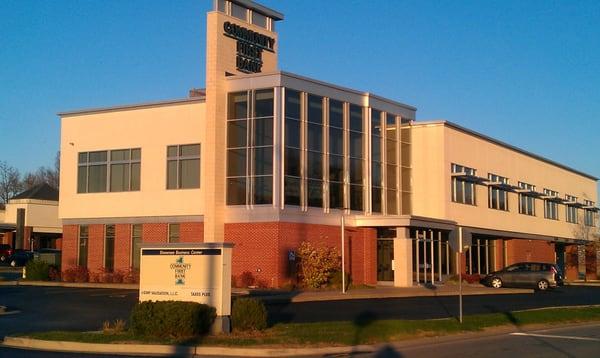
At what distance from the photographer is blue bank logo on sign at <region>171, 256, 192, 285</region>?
19431mm

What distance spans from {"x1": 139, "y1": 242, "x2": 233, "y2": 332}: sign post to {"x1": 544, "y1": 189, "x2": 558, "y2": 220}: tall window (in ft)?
157

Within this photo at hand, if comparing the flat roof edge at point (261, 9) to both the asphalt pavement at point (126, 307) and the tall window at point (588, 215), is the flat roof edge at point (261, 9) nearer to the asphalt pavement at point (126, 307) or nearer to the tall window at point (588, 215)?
the asphalt pavement at point (126, 307)

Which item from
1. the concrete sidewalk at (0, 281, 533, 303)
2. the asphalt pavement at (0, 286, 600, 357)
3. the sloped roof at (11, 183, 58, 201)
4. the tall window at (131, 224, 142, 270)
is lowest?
the asphalt pavement at (0, 286, 600, 357)

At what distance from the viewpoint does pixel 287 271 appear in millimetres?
37656

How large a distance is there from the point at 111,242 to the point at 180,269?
25738 mm

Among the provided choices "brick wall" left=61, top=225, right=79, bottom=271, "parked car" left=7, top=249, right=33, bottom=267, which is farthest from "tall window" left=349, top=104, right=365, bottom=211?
"parked car" left=7, top=249, right=33, bottom=267

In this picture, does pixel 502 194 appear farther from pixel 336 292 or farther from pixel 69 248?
pixel 69 248

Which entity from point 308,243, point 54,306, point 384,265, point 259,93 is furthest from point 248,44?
point 54,306

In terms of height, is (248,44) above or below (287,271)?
above

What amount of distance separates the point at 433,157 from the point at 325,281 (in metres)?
13.1

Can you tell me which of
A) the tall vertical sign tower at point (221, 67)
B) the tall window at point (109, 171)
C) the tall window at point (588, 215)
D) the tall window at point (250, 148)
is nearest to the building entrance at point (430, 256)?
the tall window at point (250, 148)

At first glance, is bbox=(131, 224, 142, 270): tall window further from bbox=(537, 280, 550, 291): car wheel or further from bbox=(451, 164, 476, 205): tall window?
bbox=(537, 280, 550, 291): car wheel

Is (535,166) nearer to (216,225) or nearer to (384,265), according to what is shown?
(384,265)

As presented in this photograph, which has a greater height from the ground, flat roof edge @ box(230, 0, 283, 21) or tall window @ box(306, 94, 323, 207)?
flat roof edge @ box(230, 0, 283, 21)
